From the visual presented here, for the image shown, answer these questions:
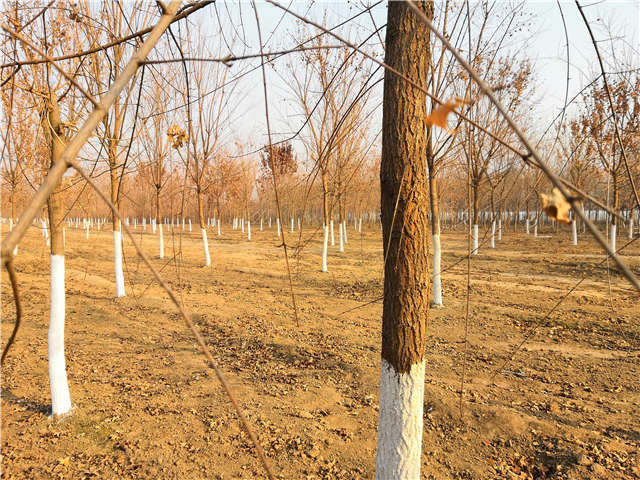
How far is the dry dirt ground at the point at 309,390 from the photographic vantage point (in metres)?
2.60

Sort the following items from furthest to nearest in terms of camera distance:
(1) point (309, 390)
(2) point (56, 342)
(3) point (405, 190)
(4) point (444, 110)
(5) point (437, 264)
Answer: (5) point (437, 264), (1) point (309, 390), (2) point (56, 342), (3) point (405, 190), (4) point (444, 110)

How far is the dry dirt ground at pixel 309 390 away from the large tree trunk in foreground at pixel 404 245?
0.41m

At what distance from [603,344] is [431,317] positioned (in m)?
2.26

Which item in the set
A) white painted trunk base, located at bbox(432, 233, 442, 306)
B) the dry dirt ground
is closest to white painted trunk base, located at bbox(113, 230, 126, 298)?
the dry dirt ground

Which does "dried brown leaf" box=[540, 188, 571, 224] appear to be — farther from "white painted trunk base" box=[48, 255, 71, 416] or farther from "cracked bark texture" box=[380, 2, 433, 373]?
"white painted trunk base" box=[48, 255, 71, 416]

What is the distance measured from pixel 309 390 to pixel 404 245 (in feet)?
8.76

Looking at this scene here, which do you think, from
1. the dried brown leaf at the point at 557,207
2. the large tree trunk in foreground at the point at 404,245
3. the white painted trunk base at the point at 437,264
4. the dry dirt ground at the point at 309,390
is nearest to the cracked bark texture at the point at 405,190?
the large tree trunk in foreground at the point at 404,245

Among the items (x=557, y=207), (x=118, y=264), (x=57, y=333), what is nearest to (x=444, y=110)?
(x=557, y=207)

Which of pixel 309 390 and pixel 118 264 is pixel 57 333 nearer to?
pixel 309 390

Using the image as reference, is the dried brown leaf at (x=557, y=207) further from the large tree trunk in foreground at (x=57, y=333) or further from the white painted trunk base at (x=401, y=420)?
the large tree trunk in foreground at (x=57, y=333)

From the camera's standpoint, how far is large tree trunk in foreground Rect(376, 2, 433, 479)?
1.39 metres

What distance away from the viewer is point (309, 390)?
145 inches

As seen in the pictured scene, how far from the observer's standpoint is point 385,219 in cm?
157

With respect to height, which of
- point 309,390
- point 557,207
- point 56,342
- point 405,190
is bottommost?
point 309,390
